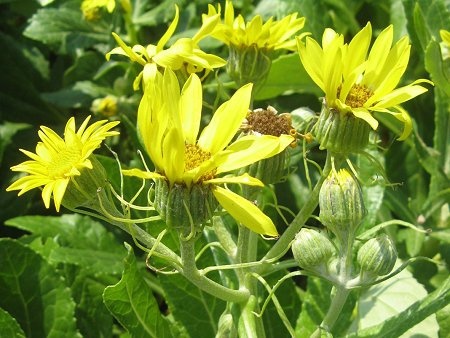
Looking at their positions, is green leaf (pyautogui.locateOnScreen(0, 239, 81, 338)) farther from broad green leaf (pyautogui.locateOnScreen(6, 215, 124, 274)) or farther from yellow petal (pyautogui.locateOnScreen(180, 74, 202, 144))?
yellow petal (pyautogui.locateOnScreen(180, 74, 202, 144))

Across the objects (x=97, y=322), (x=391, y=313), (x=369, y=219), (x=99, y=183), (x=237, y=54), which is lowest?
(x=97, y=322)

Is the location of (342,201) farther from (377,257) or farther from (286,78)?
(286,78)

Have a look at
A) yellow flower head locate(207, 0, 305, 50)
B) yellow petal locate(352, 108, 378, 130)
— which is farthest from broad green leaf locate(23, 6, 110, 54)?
yellow petal locate(352, 108, 378, 130)

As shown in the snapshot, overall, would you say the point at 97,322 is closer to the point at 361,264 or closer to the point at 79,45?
the point at 361,264

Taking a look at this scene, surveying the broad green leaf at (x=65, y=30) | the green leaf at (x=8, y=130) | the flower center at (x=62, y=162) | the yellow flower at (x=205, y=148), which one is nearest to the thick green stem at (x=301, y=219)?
the yellow flower at (x=205, y=148)

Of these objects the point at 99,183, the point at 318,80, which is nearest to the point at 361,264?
the point at 318,80

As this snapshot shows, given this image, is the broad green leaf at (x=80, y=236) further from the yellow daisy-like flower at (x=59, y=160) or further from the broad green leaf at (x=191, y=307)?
the yellow daisy-like flower at (x=59, y=160)

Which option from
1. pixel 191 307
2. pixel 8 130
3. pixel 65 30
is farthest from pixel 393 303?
pixel 65 30
